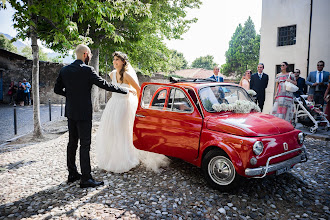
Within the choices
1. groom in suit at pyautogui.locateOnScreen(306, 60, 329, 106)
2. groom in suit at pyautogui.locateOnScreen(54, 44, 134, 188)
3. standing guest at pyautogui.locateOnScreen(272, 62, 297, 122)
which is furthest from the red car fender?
groom in suit at pyautogui.locateOnScreen(306, 60, 329, 106)

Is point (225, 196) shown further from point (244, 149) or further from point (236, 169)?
point (244, 149)

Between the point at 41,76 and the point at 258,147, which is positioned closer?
the point at 258,147

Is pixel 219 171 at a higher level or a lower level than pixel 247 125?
lower

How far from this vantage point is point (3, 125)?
1125 cm

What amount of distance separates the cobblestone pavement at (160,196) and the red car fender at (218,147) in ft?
1.81

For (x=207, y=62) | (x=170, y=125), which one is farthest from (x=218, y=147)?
(x=207, y=62)

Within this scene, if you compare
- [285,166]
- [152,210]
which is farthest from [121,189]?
[285,166]

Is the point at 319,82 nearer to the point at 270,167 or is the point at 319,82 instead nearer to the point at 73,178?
the point at 270,167

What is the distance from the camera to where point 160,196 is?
3.95m

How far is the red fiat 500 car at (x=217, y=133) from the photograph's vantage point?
370 centimetres

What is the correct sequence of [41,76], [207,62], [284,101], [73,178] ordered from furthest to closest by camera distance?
1. [207,62]
2. [41,76]
3. [284,101]
4. [73,178]

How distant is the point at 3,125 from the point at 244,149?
11.5m

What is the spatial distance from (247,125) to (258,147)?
43 cm

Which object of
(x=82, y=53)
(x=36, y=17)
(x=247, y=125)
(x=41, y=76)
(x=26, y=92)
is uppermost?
(x=36, y=17)
